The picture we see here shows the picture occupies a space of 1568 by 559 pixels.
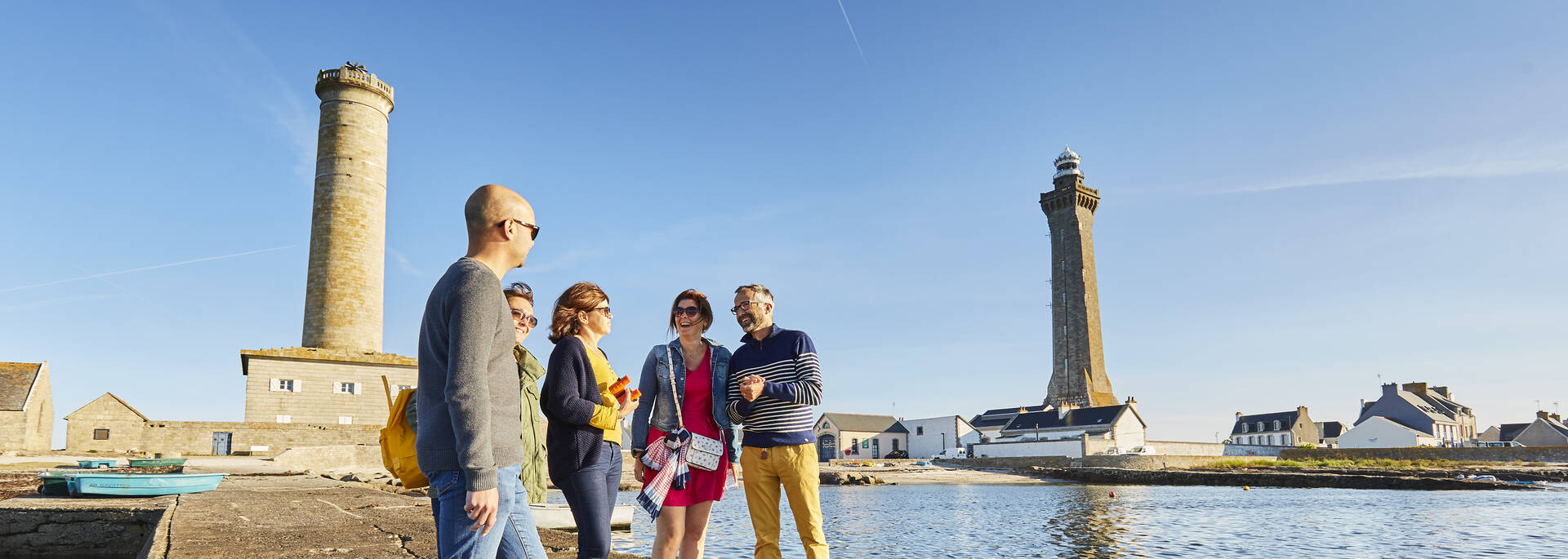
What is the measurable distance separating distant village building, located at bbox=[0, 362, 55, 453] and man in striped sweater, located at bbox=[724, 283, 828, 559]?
44227 mm

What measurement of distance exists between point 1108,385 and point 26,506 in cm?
7971

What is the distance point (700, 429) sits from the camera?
5188 millimetres

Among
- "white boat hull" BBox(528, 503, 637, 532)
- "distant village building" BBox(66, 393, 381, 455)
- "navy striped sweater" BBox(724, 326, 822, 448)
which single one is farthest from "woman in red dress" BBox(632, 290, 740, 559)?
"distant village building" BBox(66, 393, 381, 455)

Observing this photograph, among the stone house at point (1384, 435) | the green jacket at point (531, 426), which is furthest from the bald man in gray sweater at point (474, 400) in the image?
the stone house at point (1384, 435)

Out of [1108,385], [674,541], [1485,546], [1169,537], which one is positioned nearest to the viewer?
[674,541]

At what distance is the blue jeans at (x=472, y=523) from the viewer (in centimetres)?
278

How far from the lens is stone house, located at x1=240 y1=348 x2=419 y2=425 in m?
34.4

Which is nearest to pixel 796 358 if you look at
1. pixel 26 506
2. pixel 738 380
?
pixel 738 380

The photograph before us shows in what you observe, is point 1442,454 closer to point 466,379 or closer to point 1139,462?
point 1139,462

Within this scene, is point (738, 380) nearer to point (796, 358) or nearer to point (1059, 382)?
point (796, 358)

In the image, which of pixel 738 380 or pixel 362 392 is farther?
pixel 362 392

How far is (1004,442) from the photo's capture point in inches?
2781

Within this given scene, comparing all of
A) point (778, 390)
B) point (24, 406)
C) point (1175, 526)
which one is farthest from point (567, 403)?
point (24, 406)

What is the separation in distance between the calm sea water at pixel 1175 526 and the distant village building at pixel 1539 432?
62.3m
